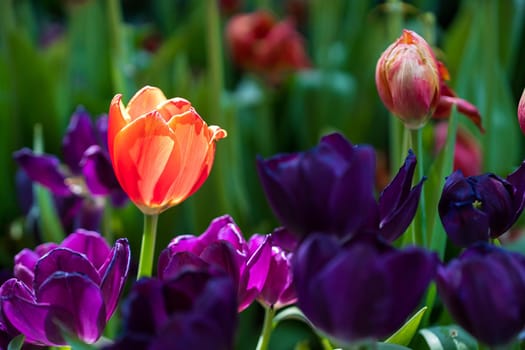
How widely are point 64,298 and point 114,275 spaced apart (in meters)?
0.03

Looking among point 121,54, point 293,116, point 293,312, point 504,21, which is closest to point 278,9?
point 293,116

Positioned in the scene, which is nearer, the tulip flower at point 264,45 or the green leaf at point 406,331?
the green leaf at point 406,331

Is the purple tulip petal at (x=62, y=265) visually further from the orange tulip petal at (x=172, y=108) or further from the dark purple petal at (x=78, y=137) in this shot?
the dark purple petal at (x=78, y=137)

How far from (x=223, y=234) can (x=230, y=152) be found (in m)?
0.67

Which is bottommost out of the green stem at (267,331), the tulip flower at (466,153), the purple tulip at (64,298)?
the tulip flower at (466,153)

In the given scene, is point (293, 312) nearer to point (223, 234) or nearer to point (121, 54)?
point (223, 234)

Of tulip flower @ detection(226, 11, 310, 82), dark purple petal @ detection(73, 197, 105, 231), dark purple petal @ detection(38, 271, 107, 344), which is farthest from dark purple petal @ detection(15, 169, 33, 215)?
tulip flower @ detection(226, 11, 310, 82)

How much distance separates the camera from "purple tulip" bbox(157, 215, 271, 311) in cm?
41

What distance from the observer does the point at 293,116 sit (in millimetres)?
1656

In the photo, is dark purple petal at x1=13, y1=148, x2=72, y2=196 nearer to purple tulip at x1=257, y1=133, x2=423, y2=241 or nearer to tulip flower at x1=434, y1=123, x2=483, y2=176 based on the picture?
purple tulip at x1=257, y1=133, x2=423, y2=241

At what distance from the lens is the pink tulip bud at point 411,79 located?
512 mm

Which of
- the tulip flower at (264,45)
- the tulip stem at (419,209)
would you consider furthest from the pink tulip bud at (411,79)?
the tulip flower at (264,45)

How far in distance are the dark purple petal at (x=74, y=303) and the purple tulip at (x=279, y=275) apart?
0.10 m

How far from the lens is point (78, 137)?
86 centimetres
